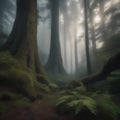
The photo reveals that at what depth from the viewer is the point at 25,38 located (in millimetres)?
11734

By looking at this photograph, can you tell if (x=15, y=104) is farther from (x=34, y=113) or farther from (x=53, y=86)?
(x=53, y=86)

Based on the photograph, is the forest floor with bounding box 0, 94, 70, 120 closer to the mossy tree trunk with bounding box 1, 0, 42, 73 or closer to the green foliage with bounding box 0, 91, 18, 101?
the green foliage with bounding box 0, 91, 18, 101

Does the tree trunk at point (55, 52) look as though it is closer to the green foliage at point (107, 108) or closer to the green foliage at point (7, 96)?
the green foliage at point (7, 96)

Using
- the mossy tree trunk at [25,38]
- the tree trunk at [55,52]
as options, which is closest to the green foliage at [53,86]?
the mossy tree trunk at [25,38]

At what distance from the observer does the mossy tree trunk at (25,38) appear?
11.2 meters

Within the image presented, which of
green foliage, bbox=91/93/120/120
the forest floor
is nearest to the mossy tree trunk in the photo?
the forest floor

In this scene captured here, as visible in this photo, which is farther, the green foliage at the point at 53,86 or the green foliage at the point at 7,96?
the green foliage at the point at 53,86

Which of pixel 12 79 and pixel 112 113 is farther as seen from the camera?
pixel 12 79

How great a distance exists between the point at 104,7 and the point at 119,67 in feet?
89.7

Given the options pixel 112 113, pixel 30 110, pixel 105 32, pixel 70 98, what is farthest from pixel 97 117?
pixel 105 32

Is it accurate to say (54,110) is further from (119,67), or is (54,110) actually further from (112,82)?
(119,67)

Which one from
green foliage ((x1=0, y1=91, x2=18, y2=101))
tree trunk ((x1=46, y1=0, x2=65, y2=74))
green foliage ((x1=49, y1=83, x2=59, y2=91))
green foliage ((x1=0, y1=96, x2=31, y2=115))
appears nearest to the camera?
green foliage ((x1=0, y1=96, x2=31, y2=115))

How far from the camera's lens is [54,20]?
2561cm

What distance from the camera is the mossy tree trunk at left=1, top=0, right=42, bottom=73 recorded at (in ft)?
36.9
